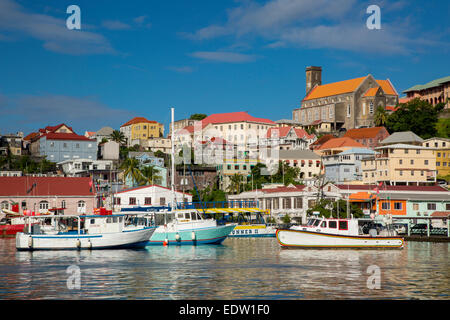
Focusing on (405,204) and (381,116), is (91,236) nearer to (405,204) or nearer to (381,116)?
(405,204)

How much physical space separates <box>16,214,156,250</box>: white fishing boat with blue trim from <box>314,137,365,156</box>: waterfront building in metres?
105

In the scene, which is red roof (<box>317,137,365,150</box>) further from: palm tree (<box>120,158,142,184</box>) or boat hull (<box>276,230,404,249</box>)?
boat hull (<box>276,230,404,249</box>)

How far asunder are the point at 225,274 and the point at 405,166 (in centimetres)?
8779

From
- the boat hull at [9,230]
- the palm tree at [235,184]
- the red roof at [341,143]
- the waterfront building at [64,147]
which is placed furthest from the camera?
the red roof at [341,143]

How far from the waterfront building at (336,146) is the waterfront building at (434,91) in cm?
3046

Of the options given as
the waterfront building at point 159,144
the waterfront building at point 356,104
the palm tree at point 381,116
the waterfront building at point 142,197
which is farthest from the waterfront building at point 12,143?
the palm tree at point 381,116

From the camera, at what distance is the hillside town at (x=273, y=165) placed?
91.4 m

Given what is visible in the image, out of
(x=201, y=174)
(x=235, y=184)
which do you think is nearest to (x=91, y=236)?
(x=235, y=184)

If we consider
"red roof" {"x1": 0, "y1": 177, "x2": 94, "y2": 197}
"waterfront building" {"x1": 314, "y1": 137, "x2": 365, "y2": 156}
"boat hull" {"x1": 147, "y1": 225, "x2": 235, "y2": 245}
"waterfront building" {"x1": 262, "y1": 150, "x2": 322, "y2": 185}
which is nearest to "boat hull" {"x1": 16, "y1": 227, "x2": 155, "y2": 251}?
"boat hull" {"x1": 147, "y1": 225, "x2": 235, "y2": 245}

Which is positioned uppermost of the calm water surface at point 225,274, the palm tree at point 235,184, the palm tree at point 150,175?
the palm tree at point 150,175

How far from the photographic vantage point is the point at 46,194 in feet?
301

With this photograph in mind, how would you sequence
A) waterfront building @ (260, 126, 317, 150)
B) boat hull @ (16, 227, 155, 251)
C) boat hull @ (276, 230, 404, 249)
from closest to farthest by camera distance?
1. boat hull @ (16, 227, 155, 251)
2. boat hull @ (276, 230, 404, 249)
3. waterfront building @ (260, 126, 317, 150)

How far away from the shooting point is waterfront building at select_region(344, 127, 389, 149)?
509 feet

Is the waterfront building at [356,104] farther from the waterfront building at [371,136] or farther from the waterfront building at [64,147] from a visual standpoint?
the waterfront building at [64,147]
